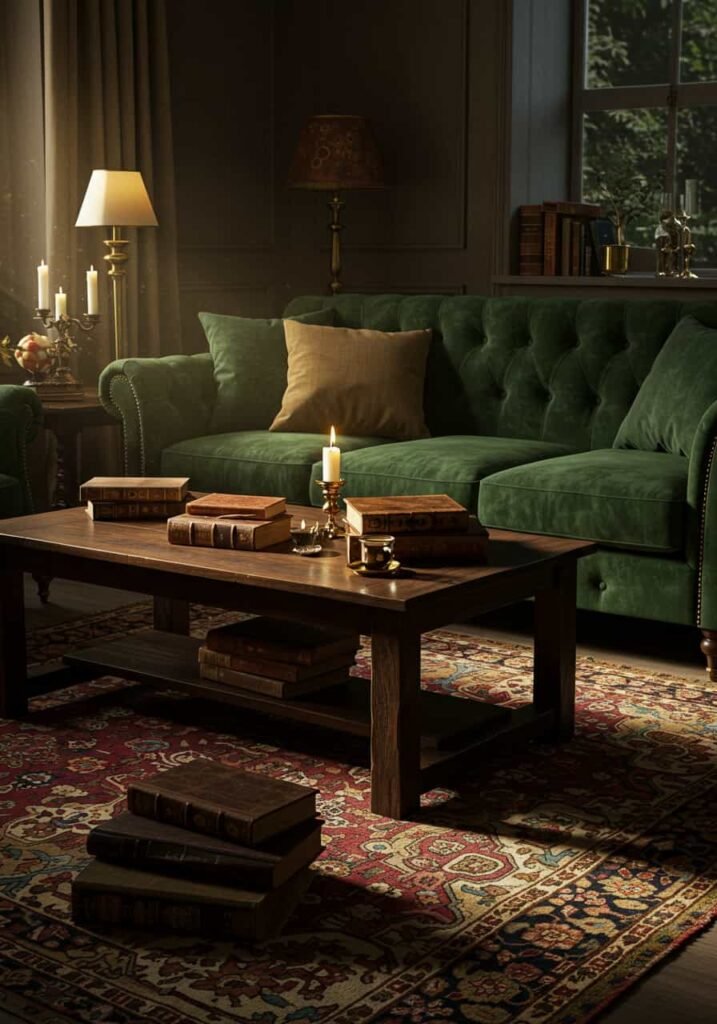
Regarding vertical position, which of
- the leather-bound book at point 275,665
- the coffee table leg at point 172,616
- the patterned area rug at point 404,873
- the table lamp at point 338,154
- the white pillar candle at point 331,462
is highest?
the table lamp at point 338,154

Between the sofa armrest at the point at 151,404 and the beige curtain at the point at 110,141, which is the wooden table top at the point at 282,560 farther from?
the beige curtain at the point at 110,141

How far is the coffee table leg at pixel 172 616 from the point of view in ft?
11.3

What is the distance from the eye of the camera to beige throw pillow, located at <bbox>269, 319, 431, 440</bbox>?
4316 mm

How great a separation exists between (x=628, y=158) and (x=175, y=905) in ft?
14.0

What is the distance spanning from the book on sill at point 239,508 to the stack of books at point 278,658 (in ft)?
0.78

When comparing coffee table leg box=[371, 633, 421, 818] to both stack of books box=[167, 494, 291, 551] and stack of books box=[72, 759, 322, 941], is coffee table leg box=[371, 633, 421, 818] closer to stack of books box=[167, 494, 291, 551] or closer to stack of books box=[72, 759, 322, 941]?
stack of books box=[72, 759, 322, 941]

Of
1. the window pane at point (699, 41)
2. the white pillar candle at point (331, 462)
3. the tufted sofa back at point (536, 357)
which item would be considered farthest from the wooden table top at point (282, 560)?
the window pane at point (699, 41)

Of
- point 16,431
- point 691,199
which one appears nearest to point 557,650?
point 16,431

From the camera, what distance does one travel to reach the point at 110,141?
520 cm

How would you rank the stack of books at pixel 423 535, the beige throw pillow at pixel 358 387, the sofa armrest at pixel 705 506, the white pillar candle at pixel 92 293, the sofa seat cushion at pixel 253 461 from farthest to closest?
the white pillar candle at pixel 92 293, the beige throw pillow at pixel 358 387, the sofa seat cushion at pixel 253 461, the sofa armrest at pixel 705 506, the stack of books at pixel 423 535

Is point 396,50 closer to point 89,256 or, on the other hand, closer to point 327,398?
point 89,256

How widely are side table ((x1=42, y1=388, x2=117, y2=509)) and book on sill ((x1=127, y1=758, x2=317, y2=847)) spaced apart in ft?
7.16

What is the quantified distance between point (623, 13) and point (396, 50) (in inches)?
36.9

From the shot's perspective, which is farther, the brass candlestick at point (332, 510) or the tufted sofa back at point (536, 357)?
the tufted sofa back at point (536, 357)
